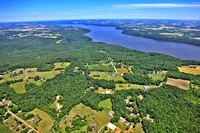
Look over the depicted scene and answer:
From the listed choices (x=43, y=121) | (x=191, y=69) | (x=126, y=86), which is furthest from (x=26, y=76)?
(x=191, y=69)

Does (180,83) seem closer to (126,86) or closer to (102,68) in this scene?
(126,86)

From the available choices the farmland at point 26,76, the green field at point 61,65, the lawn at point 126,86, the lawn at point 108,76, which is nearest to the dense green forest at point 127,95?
the lawn at point 126,86

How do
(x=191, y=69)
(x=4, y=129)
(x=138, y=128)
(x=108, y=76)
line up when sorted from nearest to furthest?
(x=138, y=128) → (x=4, y=129) → (x=108, y=76) → (x=191, y=69)

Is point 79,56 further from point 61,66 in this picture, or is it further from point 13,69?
point 13,69

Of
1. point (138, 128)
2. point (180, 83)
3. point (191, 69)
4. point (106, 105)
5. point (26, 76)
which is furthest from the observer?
point (191, 69)

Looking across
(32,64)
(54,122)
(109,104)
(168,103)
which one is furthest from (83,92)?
(32,64)

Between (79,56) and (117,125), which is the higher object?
(79,56)

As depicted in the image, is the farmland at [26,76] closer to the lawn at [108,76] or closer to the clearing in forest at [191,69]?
the lawn at [108,76]
